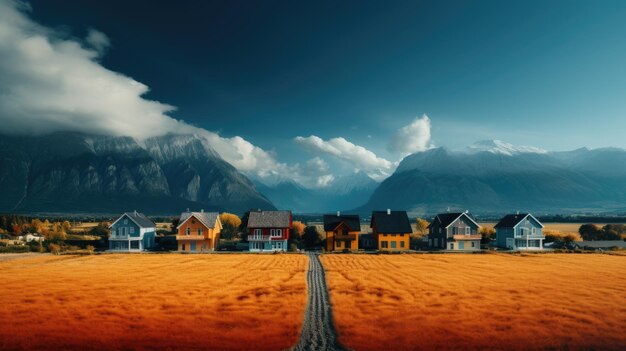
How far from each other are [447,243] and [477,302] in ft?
204

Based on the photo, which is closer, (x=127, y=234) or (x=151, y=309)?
(x=151, y=309)

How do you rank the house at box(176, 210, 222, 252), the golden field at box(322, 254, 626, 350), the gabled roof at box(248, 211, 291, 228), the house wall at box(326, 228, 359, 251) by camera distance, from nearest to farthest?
the golden field at box(322, 254, 626, 350) < the house at box(176, 210, 222, 252) < the gabled roof at box(248, 211, 291, 228) < the house wall at box(326, 228, 359, 251)

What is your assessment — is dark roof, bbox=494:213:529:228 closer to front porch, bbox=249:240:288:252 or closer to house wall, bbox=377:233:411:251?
house wall, bbox=377:233:411:251

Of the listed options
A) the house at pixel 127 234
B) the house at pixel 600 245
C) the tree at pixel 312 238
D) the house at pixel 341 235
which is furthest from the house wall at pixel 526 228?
the house at pixel 127 234

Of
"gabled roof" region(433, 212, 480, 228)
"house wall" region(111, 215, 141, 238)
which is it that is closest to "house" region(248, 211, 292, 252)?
"house wall" region(111, 215, 141, 238)

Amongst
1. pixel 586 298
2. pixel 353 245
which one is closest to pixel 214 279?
pixel 586 298

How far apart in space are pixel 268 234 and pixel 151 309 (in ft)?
197

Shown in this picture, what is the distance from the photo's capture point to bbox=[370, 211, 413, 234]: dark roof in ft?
302

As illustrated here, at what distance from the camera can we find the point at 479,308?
100ft

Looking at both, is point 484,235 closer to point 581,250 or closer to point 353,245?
point 581,250

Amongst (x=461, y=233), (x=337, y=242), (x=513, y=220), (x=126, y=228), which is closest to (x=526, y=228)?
(x=513, y=220)

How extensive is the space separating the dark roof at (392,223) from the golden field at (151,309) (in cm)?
4536

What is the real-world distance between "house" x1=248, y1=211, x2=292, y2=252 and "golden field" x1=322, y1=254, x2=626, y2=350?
126 ft

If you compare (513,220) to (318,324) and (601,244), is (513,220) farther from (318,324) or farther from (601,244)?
(318,324)
